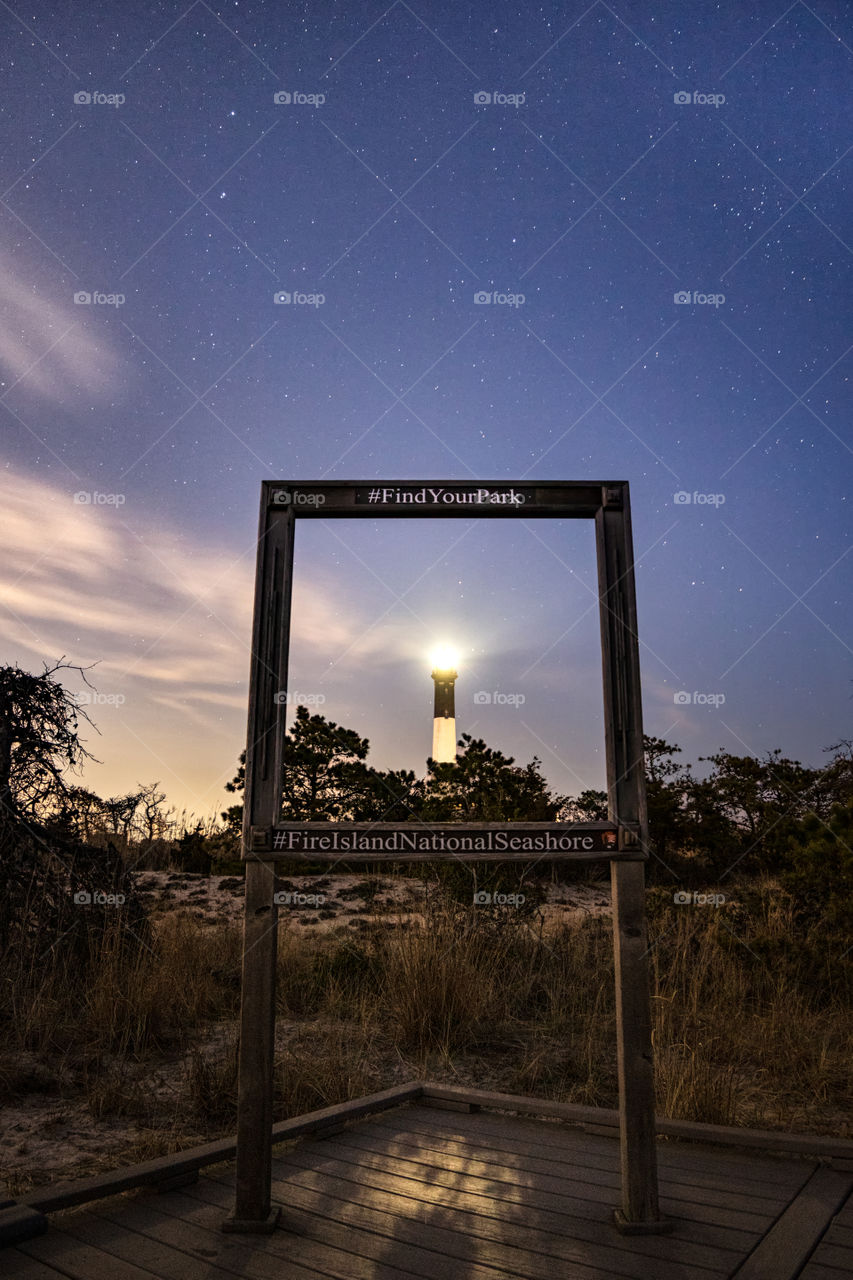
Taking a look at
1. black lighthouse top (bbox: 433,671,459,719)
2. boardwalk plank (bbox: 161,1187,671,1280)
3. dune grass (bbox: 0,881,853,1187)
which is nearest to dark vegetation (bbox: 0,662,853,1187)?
dune grass (bbox: 0,881,853,1187)

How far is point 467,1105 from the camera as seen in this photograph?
455cm

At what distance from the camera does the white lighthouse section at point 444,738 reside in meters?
38.0

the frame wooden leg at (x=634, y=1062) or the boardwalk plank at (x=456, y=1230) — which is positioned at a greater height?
the frame wooden leg at (x=634, y=1062)

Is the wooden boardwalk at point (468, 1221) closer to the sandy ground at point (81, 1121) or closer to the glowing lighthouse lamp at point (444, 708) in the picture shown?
the sandy ground at point (81, 1121)

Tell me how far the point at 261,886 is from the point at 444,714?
37.7 metres

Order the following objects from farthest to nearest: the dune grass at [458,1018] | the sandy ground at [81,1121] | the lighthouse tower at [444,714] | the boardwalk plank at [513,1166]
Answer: the lighthouse tower at [444,714] → the dune grass at [458,1018] → the sandy ground at [81,1121] → the boardwalk plank at [513,1166]

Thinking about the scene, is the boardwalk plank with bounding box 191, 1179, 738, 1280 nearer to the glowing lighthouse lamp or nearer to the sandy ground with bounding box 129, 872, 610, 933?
the sandy ground with bounding box 129, 872, 610, 933

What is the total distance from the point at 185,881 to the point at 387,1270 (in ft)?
41.2

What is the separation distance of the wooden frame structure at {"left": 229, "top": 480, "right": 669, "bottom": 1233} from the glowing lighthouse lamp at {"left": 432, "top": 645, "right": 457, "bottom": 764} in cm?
3310

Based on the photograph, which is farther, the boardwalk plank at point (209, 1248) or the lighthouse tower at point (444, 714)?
the lighthouse tower at point (444, 714)

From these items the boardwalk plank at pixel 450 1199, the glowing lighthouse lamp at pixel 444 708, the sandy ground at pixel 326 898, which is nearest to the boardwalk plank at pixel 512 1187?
the boardwalk plank at pixel 450 1199

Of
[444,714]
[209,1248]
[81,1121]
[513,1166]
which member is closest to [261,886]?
[209,1248]

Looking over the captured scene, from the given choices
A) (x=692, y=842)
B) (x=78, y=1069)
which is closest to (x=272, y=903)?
(x=78, y=1069)

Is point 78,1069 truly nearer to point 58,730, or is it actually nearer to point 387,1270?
point 58,730
